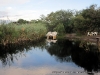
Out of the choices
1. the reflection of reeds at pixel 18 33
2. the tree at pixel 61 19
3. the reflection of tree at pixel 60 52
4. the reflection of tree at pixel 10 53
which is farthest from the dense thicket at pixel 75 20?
the reflection of tree at pixel 10 53

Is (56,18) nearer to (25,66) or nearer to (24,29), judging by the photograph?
(24,29)

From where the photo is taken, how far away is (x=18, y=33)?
2481cm

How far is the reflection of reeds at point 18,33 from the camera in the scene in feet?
72.9

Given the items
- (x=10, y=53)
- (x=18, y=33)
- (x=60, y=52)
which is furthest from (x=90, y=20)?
(x=10, y=53)

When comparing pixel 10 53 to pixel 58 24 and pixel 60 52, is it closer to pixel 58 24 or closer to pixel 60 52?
pixel 60 52

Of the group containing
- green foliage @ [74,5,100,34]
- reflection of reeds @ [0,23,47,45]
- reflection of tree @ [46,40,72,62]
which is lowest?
reflection of tree @ [46,40,72,62]

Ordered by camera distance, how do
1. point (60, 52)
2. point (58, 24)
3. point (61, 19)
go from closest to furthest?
point (60, 52) → point (58, 24) → point (61, 19)

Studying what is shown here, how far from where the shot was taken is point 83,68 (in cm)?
1133

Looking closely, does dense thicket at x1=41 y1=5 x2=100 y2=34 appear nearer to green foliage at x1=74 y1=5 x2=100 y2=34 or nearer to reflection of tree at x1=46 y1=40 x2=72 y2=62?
green foliage at x1=74 y1=5 x2=100 y2=34

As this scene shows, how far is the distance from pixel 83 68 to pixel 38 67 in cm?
282

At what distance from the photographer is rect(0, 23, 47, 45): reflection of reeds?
72.9ft

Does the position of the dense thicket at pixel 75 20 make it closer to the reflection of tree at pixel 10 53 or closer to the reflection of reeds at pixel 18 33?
the reflection of reeds at pixel 18 33

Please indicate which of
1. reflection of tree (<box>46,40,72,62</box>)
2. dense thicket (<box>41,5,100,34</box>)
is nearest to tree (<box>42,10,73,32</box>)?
dense thicket (<box>41,5,100,34</box>)

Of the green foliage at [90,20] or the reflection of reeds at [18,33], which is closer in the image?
the reflection of reeds at [18,33]
